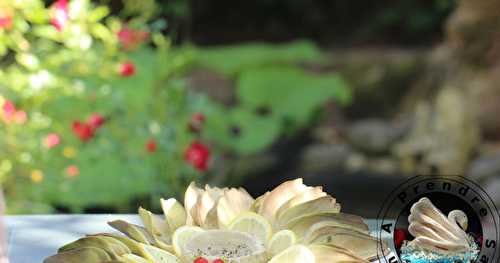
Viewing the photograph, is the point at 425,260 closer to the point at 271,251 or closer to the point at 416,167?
the point at 271,251

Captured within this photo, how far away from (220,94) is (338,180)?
2.12 feet

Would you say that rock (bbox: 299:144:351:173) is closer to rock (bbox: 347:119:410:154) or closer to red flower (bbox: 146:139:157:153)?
rock (bbox: 347:119:410:154)

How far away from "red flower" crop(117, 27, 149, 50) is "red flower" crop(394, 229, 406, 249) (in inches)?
78.3

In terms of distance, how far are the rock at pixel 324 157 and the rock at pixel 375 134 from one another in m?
0.07

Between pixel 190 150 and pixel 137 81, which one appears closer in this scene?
pixel 190 150

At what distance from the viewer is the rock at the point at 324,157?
4.00 meters

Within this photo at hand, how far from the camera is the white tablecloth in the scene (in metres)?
1.13

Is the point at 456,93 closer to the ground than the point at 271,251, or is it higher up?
higher up

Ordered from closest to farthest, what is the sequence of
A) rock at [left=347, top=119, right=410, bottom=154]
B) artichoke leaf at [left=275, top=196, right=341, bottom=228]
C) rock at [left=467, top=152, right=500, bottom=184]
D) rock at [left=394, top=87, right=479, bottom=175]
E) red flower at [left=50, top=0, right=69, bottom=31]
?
artichoke leaf at [left=275, top=196, right=341, bottom=228] < red flower at [left=50, top=0, right=69, bottom=31] < rock at [left=467, top=152, right=500, bottom=184] < rock at [left=394, top=87, right=479, bottom=175] < rock at [left=347, top=119, right=410, bottom=154]

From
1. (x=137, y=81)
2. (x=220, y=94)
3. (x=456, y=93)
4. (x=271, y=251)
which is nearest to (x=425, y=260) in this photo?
(x=271, y=251)

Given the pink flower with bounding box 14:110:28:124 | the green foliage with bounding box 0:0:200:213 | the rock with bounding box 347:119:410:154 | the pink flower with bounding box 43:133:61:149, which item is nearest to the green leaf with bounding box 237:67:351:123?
the rock with bounding box 347:119:410:154

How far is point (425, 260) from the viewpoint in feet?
3.16

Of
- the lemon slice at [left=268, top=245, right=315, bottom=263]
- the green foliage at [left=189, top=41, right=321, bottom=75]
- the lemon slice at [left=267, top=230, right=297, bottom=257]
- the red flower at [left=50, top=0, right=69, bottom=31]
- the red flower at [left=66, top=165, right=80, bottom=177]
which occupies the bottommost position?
the lemon slice at [left=268, top=245, right=315, bottom=263]

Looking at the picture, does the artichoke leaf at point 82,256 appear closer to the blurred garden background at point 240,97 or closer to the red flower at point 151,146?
the blurred garden background at point 240,97
